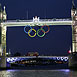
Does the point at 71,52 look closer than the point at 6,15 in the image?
Yes

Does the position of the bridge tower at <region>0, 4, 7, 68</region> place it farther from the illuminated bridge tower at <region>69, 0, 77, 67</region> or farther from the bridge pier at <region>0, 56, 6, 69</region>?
the illuminated bridge tower at <region>69, 0, 77, 67</region>

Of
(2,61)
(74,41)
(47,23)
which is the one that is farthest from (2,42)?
(74,41)

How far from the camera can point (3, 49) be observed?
3691 inches

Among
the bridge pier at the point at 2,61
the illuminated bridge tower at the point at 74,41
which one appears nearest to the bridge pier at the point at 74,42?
the illuminated bridge tower at the point at 74,41

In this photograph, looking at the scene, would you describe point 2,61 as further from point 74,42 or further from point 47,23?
point 74,42

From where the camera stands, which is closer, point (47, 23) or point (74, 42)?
point (74, 42)

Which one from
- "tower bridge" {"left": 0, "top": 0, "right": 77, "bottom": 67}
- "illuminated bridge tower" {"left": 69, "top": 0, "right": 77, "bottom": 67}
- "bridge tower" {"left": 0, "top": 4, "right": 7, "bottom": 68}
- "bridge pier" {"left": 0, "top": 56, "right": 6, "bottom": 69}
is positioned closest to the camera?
"illuminated bridge tower" {"left": 69, "top": 0, "right": 77, "bottom": 67}

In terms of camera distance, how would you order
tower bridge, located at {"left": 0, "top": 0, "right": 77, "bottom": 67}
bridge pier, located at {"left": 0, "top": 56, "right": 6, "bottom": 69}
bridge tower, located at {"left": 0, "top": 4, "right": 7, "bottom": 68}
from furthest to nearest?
bridge tower, located at {"left": 0, "top": 4, "right": 7, "bottom": 68}
bridge pier, located at {"left": 0, "top": 56, "right": 6, "bottom": 69}
tower bridge, located at {"left": 0, "top": 0, "right": 77, "bottom": 67}

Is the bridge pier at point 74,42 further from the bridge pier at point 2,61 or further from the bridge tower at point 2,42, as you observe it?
the bridge tower at point 2,42

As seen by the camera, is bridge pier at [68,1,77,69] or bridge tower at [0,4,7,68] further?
bridge tower at [0,4,7,68]

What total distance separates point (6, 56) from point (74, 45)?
18621mm

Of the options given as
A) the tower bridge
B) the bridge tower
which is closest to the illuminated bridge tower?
the tower bridge

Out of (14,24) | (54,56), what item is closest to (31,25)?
(14,24)

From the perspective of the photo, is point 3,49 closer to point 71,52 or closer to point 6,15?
point 6,15
